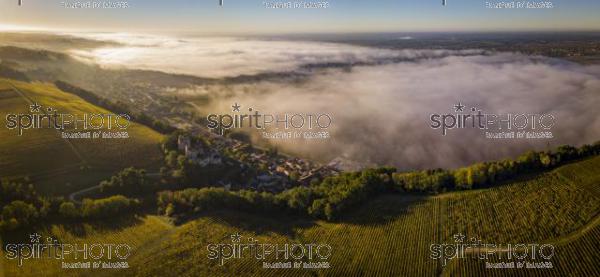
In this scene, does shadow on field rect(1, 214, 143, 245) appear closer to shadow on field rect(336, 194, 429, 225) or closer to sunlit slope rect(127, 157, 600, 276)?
sunlit slope rect(127, 157, 600, 276)

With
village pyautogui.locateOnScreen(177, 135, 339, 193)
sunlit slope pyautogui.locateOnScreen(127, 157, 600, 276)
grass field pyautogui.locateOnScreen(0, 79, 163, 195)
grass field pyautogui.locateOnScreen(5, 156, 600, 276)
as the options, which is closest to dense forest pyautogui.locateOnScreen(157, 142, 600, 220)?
grass field pyautogui.locateOnScreen(5, 156, 600, 276)

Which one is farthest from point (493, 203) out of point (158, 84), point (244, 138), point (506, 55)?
point (158, 84)

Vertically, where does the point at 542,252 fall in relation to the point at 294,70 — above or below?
below

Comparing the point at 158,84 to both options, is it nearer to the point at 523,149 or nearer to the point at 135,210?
the point at 135,210

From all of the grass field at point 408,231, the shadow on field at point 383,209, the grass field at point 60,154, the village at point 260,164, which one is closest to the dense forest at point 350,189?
the shadow on field at point 383,209

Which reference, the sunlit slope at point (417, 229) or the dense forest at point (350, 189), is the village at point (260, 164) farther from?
the sunlit slope at point (417, 229)
